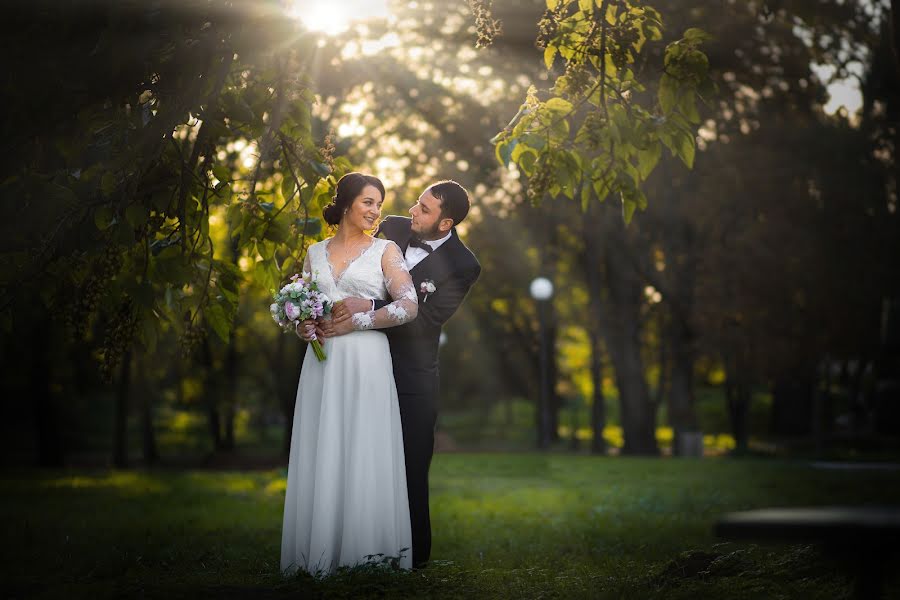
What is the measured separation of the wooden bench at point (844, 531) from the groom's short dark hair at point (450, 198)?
372 cm

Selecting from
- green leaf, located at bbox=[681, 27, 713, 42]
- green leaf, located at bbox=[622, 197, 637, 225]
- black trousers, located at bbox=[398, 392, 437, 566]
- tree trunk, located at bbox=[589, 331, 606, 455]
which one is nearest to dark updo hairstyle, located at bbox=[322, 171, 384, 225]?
black trousers, located at bbox=[398, 392, 437, 566]

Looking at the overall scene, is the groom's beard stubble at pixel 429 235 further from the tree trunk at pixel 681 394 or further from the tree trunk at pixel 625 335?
the tree trunk at pixel 681 394

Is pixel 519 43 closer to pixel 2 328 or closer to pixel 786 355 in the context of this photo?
pixel 2 328

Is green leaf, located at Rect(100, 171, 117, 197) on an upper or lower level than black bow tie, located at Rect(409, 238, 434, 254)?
upper

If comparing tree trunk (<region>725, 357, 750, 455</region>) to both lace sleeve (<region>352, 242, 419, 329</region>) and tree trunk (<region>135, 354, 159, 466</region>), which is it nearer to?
tree trunk (<region>135, 354, 159, 466</region>)

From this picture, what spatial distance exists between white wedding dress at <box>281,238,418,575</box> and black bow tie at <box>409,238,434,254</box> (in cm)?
42

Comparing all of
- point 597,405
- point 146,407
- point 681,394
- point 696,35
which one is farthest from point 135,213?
point 146,407

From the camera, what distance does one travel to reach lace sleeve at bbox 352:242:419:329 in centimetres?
620

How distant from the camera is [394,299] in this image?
636 centimetres

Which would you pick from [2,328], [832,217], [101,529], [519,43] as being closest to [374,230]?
[2,328]

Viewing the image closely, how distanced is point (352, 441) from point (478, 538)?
3263 millimetres

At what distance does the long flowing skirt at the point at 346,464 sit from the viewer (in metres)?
6.17

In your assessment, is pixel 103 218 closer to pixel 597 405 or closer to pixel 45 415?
pixel 45 415

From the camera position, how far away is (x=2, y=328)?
19.2 ft
